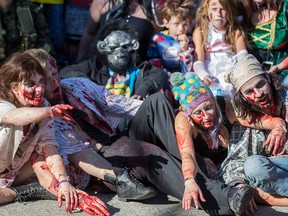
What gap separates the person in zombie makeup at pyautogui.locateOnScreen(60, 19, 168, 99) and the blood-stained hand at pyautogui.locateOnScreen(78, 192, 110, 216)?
131 centimetres

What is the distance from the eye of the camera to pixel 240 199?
11.3ft

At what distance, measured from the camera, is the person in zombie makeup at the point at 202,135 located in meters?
3.49

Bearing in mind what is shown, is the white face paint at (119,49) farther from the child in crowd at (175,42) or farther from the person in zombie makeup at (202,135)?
the person in zombie makeup at (202,135)

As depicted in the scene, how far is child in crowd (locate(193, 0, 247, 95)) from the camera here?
4930 millimetres

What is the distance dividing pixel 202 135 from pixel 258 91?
0.41 metres

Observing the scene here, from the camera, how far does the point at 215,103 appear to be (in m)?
3.81

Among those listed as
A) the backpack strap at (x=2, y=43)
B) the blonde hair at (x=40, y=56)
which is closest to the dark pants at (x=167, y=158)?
the blonde hair at (x=40, y=56)

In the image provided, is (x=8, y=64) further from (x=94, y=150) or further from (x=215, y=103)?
(x=215, y=103)

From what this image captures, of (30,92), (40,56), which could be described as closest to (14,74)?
(30,92)

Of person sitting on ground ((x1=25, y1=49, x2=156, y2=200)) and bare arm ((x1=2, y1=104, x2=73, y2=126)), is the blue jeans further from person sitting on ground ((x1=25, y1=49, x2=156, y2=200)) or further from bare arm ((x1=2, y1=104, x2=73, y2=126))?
bare arm ((x1=2, y1=104, x2=73, y2=126))

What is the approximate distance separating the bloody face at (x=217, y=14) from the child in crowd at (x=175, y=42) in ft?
0.70

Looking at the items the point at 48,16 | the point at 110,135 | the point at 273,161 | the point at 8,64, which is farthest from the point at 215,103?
the point at 48,16

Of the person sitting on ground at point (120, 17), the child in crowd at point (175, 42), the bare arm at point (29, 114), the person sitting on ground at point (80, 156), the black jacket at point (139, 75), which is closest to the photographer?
the bare arm at point (29, 114)

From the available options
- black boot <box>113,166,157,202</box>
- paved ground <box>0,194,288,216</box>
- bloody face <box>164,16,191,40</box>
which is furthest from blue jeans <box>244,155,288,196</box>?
bloody face <box>164,16,191,40</box>
